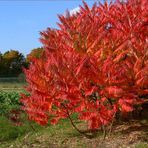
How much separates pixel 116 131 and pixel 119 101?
184 cm

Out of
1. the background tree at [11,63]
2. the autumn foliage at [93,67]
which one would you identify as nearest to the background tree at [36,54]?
the autumn foliage at [93,67]

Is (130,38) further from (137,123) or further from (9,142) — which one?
(9,142)

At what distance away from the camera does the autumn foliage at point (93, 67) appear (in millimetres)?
7668

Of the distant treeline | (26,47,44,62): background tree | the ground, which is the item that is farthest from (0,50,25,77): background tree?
the ground

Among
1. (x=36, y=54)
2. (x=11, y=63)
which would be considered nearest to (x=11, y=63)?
(x=11, y=63)

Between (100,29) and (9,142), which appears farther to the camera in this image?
(9,142)

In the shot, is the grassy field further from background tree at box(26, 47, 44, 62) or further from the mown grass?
background tree at box(26, 47, 44, 62)

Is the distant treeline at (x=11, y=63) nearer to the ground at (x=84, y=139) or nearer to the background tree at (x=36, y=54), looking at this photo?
the background tree at (x=36, y=54)

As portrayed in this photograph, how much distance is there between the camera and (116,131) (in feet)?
30.7

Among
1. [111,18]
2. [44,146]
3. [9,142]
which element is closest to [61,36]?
[111,18]

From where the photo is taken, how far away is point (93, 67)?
7590mm

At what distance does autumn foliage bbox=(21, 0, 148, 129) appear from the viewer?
25.2 feet

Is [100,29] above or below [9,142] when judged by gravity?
above

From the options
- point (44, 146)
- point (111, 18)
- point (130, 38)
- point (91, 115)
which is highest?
point (111, 18)
